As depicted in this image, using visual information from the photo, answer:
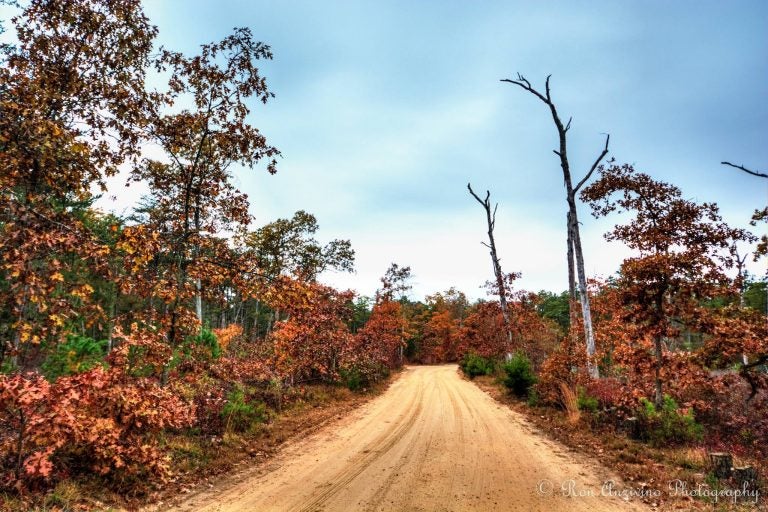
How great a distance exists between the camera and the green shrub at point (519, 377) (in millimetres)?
14732

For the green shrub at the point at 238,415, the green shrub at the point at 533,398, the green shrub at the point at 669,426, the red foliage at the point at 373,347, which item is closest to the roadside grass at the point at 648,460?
the green shrub at the point at 669,426

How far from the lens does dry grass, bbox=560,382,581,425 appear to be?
10445mm

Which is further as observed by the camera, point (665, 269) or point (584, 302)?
point (584, 302)

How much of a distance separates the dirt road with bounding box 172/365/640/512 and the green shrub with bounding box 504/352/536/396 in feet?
13.1

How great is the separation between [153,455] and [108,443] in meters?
0.68

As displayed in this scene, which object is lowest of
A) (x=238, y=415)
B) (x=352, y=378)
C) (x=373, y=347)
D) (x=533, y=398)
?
(x=533, y=398)

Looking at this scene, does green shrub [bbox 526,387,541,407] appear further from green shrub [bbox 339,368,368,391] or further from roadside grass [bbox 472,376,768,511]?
green shrub [bbox 339,368,368,391]

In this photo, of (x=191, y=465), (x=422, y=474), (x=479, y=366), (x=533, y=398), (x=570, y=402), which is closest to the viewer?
(x=422, y=474)

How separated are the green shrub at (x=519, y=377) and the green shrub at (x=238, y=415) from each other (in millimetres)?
9463

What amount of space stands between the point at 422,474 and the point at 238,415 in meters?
5.14

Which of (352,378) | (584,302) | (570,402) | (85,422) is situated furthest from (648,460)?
(352,378)

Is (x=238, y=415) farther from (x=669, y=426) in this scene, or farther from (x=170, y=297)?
(x=669, y=426)

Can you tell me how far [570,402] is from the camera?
36.3ft

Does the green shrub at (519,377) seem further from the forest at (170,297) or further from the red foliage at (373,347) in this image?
the red foliage at (373,347)
